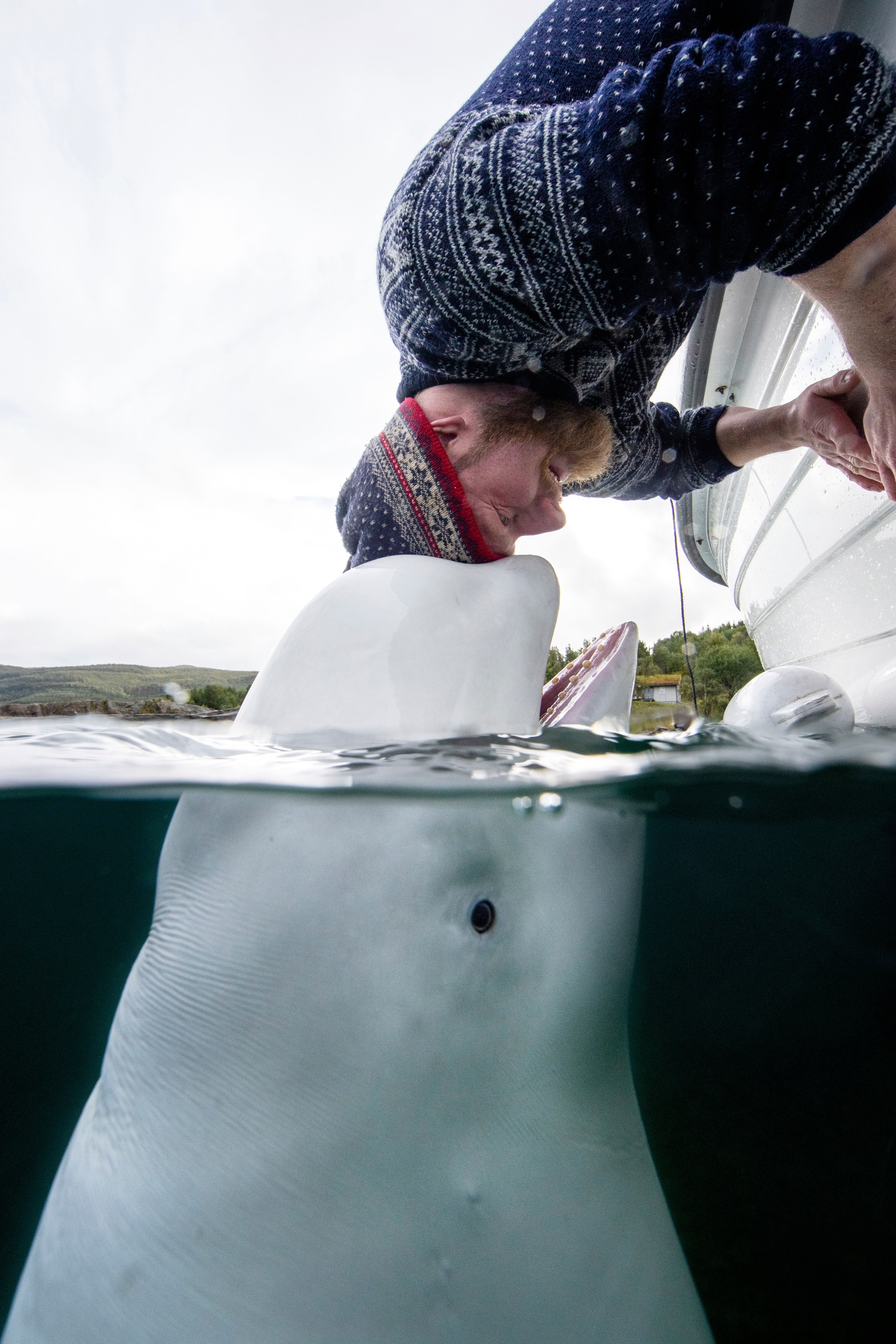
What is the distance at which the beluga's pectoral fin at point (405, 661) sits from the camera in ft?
4.58

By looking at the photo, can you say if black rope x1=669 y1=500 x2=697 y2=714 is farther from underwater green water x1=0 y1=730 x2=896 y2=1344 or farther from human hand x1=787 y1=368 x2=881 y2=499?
human hand x1=787 y1=368 x2=881 y2=499

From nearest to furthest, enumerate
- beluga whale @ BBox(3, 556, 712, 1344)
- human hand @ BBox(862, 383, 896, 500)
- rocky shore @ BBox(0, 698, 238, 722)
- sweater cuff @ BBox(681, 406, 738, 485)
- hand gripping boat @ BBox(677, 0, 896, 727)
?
beluga whale @ BBox(3, 556, 712, 1344), human hand @ BBox(862, 383, 896, 500), hand gripping boat @ BBox(677, 0, 896, 727), rocky shore @ BBox(0, 698, 238, 722), sweater cuff @ BBox(681, 406, 738, 485)

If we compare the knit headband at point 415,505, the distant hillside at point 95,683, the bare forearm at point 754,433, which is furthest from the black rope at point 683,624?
the distant hillside at point 95,683

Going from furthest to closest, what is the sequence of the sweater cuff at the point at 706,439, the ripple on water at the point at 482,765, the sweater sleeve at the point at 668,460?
1. the sweater cuff at the point at 706,439
2. the sweater sleeve at the point at 668,460
3. the ripple on water at the point at 482,765

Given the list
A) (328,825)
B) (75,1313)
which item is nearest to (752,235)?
(328,825)

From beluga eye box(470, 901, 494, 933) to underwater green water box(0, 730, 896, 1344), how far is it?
0.27m

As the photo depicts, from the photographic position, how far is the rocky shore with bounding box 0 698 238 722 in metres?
2.17

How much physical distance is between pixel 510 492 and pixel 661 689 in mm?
1063

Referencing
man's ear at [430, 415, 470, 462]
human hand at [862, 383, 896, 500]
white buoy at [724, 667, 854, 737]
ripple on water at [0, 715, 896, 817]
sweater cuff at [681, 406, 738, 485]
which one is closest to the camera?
ripple on water at [0, 715, 896, 817]

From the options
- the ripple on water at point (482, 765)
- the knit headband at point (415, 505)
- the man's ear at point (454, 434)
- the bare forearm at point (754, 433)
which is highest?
the bare forearm at point (754, 433)

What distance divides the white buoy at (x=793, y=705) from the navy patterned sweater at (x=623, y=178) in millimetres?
1189

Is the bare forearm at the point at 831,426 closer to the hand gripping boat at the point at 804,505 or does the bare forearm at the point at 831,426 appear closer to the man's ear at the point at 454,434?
the hand gripping boat at the point at 804,505

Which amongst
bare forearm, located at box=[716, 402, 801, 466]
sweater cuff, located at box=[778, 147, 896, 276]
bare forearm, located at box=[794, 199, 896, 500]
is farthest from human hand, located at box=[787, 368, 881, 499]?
sweater cuff, located at box=[778, 147, 896, 276]

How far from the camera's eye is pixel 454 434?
177 cm
